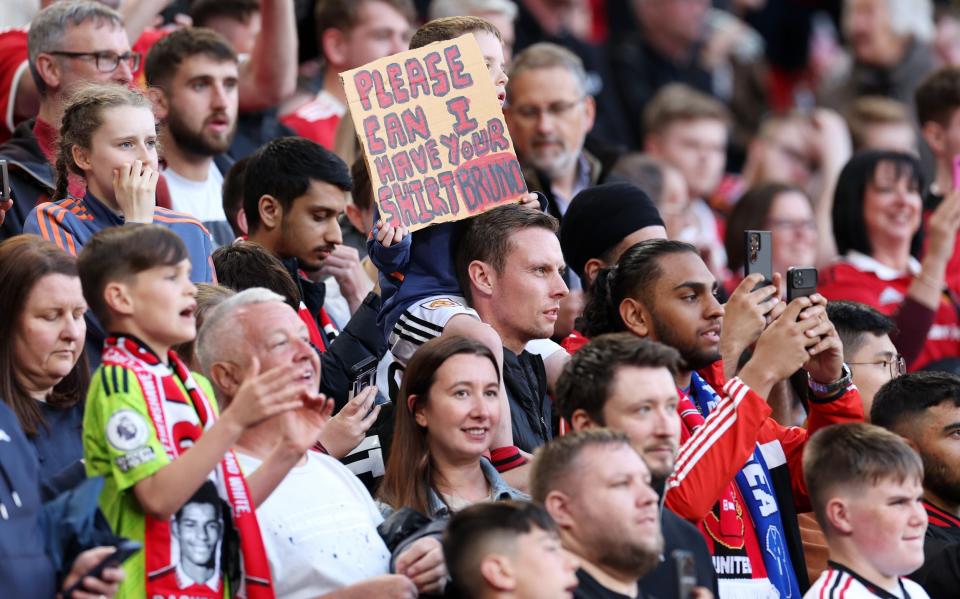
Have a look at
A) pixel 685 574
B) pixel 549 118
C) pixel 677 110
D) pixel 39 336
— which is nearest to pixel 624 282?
pixel 685 574

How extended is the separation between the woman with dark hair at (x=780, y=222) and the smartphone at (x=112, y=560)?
5265 mm

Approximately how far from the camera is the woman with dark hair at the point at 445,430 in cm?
524

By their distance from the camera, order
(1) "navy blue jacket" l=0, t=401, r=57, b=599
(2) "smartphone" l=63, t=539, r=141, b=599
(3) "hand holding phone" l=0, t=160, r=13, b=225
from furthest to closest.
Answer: (3) "hand holding phone" l=0, t=160, r=13, b=225, (1) "navy blue jacket" l=0, t=401, r=57, b=599, (2) "smartphone" l=63, t=539, r=141, b=599

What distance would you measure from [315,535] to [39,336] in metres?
1.04

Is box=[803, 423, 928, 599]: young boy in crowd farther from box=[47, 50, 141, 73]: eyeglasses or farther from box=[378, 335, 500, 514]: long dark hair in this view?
box=[47, 50, 141, 73]: eyeglasses

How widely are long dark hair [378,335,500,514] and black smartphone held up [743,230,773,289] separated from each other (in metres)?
1.04

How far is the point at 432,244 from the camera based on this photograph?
6.04 metres

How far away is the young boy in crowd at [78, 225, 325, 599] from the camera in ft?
14.1

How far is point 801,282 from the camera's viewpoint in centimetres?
575

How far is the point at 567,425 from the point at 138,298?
4.94 feet

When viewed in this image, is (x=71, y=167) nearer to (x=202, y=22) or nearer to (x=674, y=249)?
(x=674, y=249)

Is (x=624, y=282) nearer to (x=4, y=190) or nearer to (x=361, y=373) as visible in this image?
(x=361, y=373)

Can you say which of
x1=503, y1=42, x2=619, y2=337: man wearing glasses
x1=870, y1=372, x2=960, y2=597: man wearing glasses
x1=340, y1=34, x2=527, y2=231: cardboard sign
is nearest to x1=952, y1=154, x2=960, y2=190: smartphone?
x1=503, y1=42, x2=619, y2=337: man wearing glasses

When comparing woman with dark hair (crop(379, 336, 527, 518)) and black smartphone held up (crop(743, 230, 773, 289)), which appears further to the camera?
black smartphone held up (crop(743, 230, 773, 289))
